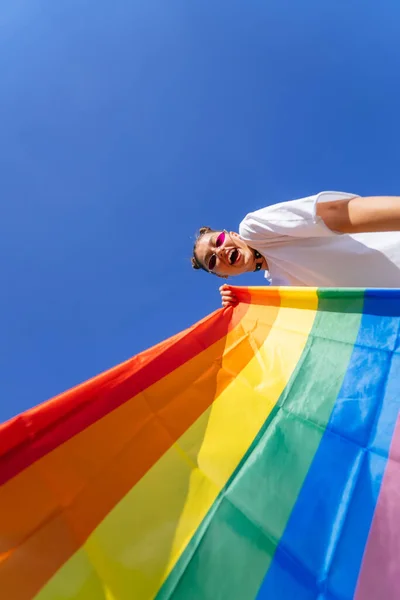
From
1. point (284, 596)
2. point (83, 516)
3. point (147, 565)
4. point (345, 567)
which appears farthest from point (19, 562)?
point (345, 567)

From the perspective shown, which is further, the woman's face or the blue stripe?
the woman's face

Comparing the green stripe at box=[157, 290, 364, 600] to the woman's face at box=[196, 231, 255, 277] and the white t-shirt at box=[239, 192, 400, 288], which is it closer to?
the white t-shirt at box=[239, 192, 400, 288]

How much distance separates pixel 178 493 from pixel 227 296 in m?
1.21

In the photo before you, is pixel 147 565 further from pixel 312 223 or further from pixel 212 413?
pixel 312 223

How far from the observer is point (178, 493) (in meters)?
1.18

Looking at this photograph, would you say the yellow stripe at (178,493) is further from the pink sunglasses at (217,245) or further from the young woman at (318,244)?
the pink sunglasses at (217,245)

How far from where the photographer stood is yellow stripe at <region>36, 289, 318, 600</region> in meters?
0.98

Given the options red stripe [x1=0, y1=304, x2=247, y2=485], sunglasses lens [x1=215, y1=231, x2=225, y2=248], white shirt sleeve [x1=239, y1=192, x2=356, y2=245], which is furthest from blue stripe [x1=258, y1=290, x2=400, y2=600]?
sunglasses lens [x1=215, y1=231, x2=225, y2=248]

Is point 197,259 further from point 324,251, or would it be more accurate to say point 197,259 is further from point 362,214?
point 362,214

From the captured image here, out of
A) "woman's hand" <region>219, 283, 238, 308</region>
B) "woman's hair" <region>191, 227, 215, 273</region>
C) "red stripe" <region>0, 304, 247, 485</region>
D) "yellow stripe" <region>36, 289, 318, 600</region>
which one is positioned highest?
"woman's hair" <region>191, 227, 215, 273</region>

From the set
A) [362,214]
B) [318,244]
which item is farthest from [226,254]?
[362,214]

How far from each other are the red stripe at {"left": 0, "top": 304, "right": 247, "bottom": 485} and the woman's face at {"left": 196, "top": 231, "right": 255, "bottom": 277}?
559mm

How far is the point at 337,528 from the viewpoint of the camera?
3.36 ft

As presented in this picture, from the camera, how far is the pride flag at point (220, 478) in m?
0.97
